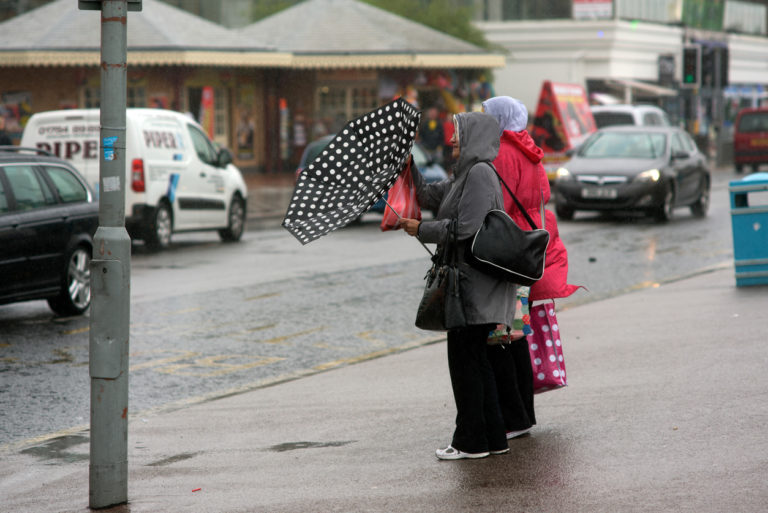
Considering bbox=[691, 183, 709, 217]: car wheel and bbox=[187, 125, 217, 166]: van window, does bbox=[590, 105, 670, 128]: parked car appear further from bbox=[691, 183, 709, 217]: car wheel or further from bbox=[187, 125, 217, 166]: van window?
bbox=[187, 125, 217, 166]: van window

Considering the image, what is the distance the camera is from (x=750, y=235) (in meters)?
11.4

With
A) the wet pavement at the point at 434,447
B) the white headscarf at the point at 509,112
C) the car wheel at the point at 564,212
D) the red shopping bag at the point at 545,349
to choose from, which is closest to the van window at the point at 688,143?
the car wheel at the point at 564,212

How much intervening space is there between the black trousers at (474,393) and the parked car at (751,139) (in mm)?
33053

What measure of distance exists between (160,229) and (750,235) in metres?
8.48

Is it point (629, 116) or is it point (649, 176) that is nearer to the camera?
point (649, 176)

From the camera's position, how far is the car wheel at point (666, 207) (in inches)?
792

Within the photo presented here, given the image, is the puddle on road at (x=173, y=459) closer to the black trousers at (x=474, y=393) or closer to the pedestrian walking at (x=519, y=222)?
the black trousers at (x=474, y=393)

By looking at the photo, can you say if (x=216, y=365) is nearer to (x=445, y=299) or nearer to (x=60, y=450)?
(x=60, y=450)

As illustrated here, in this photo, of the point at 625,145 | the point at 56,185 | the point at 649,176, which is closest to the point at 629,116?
the point at 625,145

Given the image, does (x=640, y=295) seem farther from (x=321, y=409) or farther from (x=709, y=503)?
(x=709, y=503)

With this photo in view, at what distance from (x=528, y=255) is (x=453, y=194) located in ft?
1.46

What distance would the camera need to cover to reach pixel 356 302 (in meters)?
11.6

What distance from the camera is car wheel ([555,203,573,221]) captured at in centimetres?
2053

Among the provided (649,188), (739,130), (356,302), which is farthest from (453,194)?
(739,130)
